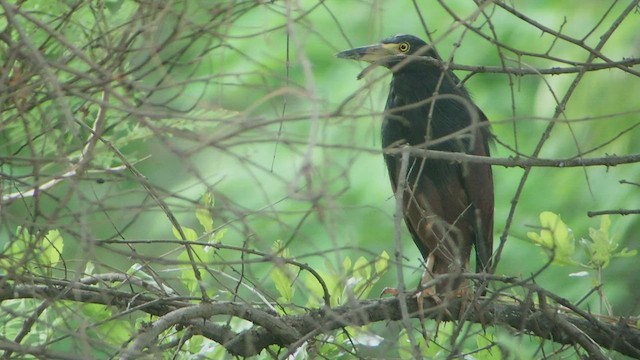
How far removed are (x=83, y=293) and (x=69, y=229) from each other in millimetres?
708

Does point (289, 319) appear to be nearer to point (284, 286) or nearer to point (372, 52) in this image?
point (284, 286)

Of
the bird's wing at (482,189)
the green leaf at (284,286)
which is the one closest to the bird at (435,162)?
the bird's wing at (482,189)

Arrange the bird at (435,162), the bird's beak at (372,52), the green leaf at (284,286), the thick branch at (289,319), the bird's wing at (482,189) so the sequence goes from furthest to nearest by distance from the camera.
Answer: the bird's wing at (482,189)
the bird at (435,162)
the bird's beak at (372,52)
the green leaf at (284,286)
the thick branch at (289,319)

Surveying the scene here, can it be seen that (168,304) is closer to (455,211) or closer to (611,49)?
(455,211)

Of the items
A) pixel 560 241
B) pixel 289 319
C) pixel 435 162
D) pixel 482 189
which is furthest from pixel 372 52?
pixel 289 319

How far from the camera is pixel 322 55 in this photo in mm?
7316

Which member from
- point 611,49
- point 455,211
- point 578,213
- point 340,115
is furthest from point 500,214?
point 340,115

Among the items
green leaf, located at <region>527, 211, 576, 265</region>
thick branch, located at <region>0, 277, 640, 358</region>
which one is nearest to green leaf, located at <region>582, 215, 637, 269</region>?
green leaf, located at <region>527, 211, 576, 265</region>

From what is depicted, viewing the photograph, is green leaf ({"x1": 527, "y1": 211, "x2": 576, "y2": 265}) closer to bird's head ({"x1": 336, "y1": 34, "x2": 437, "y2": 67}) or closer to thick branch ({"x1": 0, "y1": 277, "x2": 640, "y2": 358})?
thick branch ({"x1": 0, "y1": 277, "x2": 640, "y2": 358})

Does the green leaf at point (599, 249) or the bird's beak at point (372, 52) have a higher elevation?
the bird's beak at point (372, 52)

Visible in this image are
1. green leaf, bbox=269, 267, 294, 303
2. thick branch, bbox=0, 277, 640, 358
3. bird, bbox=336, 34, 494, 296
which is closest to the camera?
thick branch, bbox=0, 277, 640, 358

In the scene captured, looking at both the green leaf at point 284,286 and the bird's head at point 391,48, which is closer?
the green leaf at point 284,286

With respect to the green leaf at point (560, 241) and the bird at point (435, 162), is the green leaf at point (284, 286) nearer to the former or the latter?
the green leaf at point (560, 241)

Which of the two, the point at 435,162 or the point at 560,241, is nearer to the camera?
the point at 560,241
